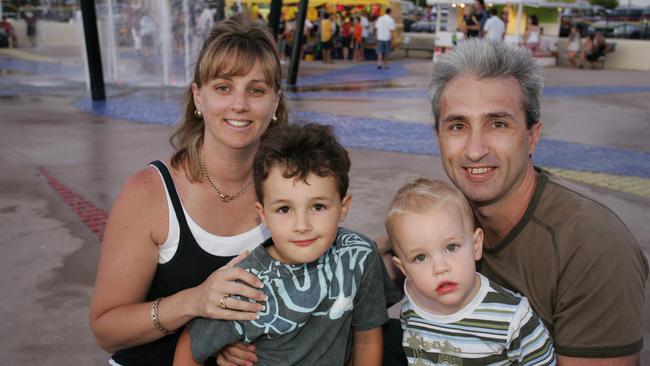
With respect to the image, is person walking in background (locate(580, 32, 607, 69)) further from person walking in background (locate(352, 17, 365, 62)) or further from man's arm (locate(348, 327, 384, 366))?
man's arm (locate(348, 327, 384, 366))

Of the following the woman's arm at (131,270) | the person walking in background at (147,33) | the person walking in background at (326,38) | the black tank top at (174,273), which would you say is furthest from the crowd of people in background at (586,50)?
the woman's arm at (131,270)

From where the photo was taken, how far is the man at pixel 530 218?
202 centimetres

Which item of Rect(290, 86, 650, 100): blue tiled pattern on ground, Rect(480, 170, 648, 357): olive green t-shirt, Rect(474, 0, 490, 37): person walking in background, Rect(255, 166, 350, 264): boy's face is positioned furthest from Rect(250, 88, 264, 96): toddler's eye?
Rect(474, 0, 490, 37): person walking in background

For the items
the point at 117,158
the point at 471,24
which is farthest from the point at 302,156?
the point at 471,24

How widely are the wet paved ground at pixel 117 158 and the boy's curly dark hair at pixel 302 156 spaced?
187cm

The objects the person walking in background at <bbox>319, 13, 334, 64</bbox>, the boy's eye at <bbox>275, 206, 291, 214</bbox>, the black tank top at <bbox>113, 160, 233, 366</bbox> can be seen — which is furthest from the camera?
the person walking in background at <bbox>319, 13, 334, 64</bbox>

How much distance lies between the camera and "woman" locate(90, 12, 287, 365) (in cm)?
233

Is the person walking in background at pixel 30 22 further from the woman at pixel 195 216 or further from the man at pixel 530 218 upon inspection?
the man at pixel 530 218

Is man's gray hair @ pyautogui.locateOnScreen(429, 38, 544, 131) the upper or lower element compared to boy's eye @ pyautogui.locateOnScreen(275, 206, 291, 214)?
upper

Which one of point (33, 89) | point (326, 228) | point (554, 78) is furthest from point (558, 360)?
point (554, 78)

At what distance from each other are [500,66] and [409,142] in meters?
6.87

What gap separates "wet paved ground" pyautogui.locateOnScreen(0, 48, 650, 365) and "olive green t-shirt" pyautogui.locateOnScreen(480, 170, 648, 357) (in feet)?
5.93

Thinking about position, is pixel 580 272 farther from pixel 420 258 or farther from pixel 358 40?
pixel 358 40

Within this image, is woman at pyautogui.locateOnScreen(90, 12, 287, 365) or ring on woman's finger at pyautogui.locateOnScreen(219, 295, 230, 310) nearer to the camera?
ring on woman's finger at pyautogui.locateOnScreen(219, 295, 230, 310)
